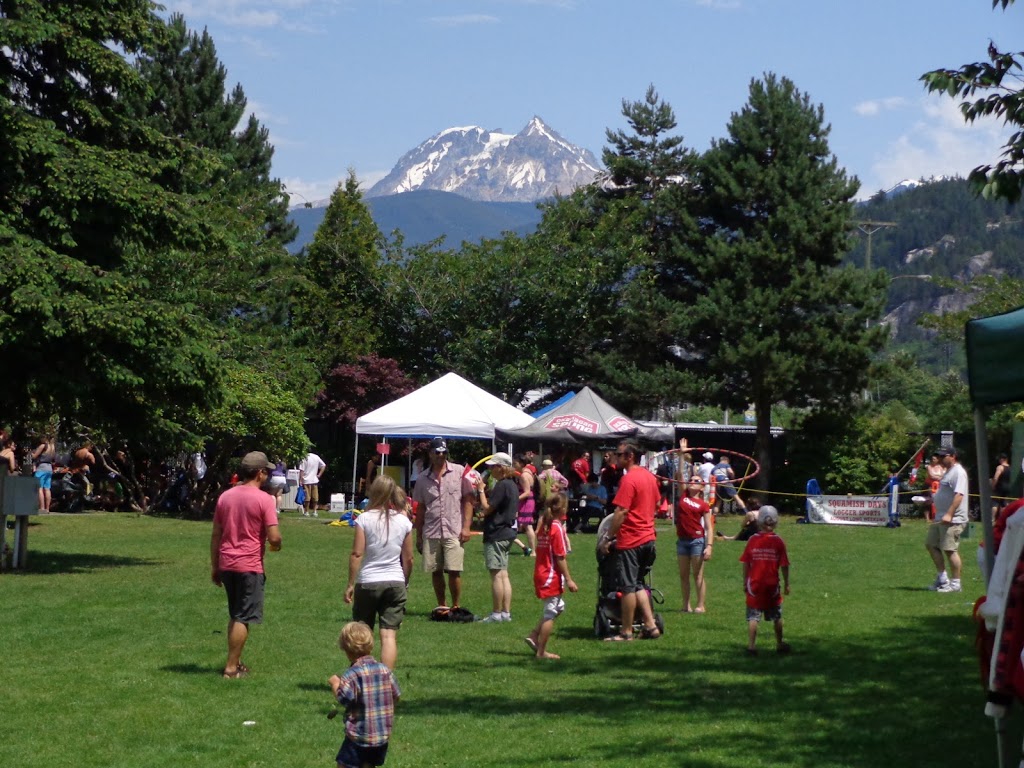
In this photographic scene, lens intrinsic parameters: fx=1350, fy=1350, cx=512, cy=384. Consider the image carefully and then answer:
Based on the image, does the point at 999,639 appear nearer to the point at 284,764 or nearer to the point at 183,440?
the point at 284,764

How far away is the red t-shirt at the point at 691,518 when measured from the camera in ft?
46.1

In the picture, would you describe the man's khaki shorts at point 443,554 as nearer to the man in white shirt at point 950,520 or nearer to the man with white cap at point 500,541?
the man with white cap at point 500,541

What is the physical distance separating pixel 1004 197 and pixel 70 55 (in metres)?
13.8

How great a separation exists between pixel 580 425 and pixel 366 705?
844 inches

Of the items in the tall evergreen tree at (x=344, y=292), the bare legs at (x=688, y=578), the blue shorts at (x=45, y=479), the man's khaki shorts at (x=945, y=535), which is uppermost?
the tall evergreen tree at (x=344, y=292)

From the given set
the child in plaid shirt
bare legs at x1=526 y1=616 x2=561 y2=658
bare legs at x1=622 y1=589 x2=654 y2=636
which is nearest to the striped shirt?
the child in plaid shirt

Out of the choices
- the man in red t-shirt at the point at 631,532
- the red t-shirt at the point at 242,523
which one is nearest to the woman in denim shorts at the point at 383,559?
the red t-shirt at the point at 242,523

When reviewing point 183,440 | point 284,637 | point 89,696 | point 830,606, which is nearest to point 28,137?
point 183,440

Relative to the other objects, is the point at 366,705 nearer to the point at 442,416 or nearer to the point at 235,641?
the point at 235,641

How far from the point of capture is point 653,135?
45406 mm

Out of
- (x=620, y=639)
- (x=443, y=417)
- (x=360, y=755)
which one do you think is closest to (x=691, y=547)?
(x=620, y=639)

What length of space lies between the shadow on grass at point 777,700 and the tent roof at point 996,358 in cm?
241

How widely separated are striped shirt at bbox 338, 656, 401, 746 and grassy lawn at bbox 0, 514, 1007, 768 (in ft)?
3.98

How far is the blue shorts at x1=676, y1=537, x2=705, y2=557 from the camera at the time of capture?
1414cm
